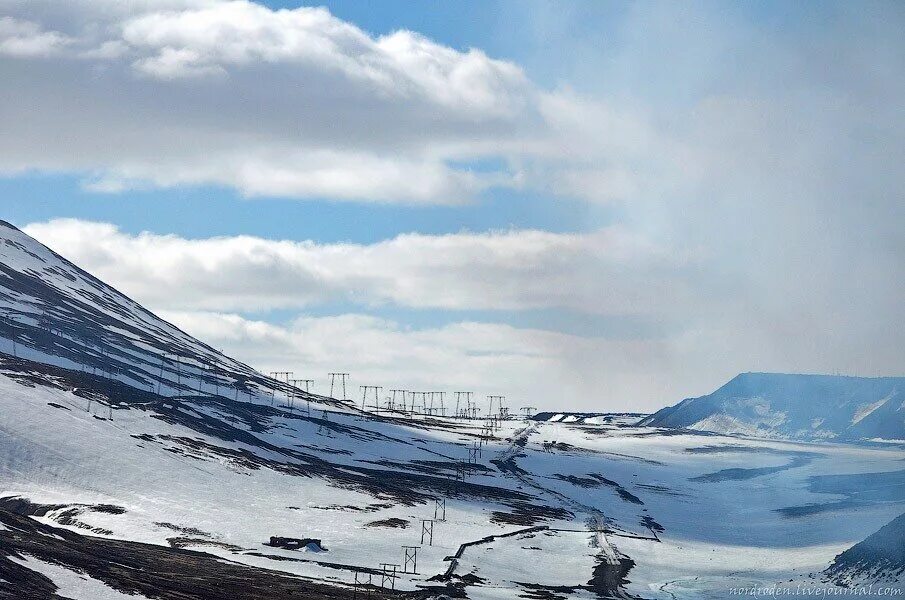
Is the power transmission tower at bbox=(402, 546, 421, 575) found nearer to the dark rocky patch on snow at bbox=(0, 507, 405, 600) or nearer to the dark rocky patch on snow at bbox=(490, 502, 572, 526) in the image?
the dark rocky patch on snow at bbox=(0, 507, 405, 600)

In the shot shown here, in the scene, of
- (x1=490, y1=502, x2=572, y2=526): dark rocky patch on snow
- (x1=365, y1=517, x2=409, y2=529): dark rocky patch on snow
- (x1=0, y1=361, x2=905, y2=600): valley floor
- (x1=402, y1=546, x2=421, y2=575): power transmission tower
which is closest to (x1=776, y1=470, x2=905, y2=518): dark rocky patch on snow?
(x1=0, y1=361, x2=905, y2=600): valley floor

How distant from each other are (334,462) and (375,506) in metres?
47.3

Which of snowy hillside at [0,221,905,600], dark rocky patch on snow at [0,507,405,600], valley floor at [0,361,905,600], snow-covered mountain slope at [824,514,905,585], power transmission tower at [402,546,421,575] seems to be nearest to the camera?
dark rocky patch on snow at [0,507,405,600]

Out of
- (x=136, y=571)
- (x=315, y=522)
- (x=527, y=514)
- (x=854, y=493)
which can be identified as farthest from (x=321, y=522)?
(x=854, y=493)

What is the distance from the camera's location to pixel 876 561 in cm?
9669

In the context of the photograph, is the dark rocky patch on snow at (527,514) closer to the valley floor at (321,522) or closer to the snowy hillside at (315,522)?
the snowy hillside at (315,522)

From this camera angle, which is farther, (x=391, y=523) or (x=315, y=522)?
(x=391, y=523)

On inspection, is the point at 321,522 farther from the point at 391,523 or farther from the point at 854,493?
the point at 854,493

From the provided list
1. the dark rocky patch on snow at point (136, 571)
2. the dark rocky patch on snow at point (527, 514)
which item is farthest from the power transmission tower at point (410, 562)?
the dark rocky patch on snow at point (527, 514)

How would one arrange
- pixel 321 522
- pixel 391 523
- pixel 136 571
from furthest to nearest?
pixel 391 523 < pixel 321 522 < pixel 136 571

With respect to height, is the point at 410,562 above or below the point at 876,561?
below

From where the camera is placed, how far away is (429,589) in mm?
90062

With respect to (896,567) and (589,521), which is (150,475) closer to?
(589,521)

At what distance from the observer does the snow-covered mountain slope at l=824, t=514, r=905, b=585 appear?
91281 millimetres
